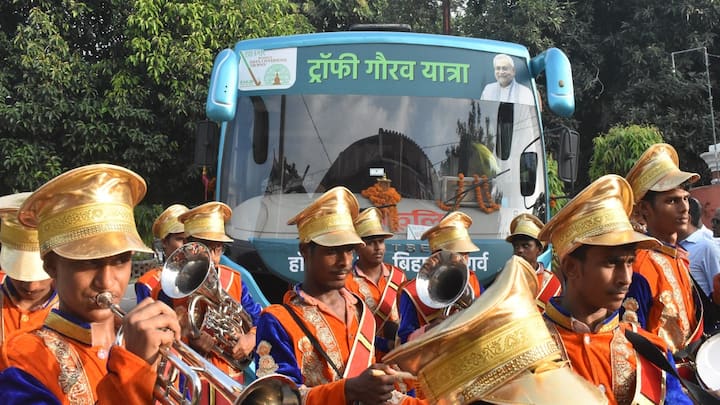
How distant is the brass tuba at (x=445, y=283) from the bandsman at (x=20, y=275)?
7.06 ft

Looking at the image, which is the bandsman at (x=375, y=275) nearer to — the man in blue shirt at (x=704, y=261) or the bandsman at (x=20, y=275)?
the man in blue shirt at (x=704, y=261)

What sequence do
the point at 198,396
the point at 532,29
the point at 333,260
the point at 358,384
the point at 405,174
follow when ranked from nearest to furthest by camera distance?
1. the point at 198,396
2. the point at 358,384
3. the point at 333,260
4. the point at 405,174
5. the point at 532,29

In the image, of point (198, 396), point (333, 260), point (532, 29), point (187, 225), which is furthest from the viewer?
point (532, 29)

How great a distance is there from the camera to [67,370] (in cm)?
263

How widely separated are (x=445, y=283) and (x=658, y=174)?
4.61 feet

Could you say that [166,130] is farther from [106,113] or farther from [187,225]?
[187,225]

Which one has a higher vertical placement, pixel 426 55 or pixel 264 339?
pixel 426 55

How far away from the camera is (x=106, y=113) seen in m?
14.8

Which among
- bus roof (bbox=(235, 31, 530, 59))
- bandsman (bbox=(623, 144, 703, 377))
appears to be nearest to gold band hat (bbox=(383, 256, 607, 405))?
bandsman (bbox=(623, 144, 703, 377))

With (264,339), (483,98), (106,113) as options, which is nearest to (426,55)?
(483,98)

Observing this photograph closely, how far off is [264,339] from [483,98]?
14.2 ft

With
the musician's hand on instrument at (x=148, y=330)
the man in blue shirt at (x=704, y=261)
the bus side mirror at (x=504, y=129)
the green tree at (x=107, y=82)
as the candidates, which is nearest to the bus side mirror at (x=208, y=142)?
the bus side mirror at (x=504, y=129)

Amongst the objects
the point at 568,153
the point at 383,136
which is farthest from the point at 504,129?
the point at 383,136

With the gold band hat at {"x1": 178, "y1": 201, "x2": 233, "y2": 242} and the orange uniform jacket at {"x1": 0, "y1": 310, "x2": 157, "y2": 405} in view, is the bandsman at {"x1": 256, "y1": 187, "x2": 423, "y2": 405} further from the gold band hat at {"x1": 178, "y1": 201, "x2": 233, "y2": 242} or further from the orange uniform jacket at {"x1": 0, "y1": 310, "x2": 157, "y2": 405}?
the gold band hat at {"x1": 178, "y1": 201, "x2": 233, "y2": 242}
